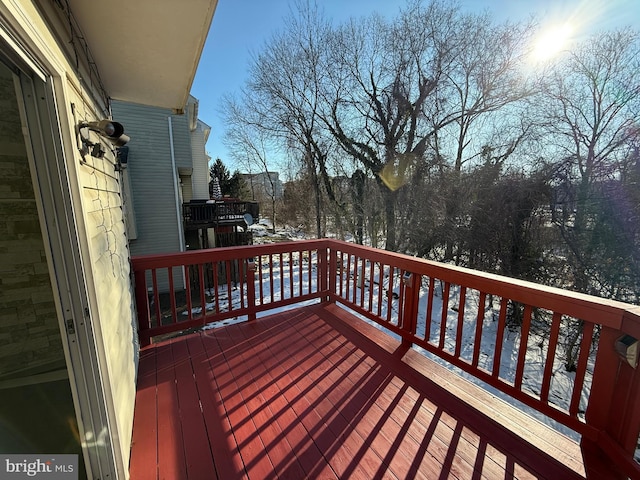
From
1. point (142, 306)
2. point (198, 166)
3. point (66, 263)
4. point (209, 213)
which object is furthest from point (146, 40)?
point (198, 166)

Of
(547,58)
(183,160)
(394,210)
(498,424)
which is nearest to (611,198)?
(547,58)

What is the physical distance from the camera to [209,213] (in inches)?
356

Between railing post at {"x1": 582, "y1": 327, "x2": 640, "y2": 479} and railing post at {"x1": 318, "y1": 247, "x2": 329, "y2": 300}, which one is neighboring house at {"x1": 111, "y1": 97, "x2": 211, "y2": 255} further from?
railing post at {"x1": 582, "y1": 327, "x2": 640, "y2": 479}

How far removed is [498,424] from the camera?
1.76 metres

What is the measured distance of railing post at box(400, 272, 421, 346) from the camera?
99.0 inches

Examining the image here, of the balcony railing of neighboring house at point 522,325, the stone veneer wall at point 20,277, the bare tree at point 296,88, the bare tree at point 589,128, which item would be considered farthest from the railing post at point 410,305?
the bare tree at point 296,88

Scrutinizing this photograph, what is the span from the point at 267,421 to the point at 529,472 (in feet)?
4.89

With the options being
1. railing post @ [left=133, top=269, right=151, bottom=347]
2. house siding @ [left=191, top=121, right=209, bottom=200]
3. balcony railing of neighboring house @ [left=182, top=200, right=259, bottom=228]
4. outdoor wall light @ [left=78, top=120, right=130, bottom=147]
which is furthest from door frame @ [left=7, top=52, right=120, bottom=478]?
house siding @ [left=191, top=121, right=209, bottom=200]

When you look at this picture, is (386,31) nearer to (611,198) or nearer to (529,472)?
(611,198)

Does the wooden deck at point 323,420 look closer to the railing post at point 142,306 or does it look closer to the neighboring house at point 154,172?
the railing post at point 142,306

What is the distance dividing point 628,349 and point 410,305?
1420mm

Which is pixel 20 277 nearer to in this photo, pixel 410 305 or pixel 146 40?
pixel 146 40

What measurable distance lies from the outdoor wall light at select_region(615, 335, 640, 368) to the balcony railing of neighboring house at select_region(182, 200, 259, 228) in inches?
361

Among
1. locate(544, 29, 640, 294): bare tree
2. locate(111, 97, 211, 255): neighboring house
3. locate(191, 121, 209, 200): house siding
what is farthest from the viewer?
locate(191, 121, 209, 200): house siding
